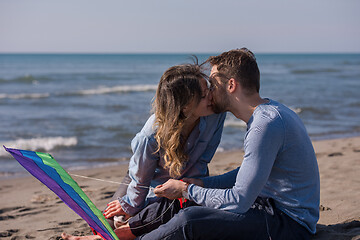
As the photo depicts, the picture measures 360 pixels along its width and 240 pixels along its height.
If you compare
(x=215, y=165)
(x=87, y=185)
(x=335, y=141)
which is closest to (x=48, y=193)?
(x=87, y=185)

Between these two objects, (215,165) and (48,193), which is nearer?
(48,193)

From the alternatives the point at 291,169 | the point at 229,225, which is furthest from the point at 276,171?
the point at 229,225

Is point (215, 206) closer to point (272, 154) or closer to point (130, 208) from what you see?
point (272, 154)

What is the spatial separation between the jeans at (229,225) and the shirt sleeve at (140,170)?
487 mm

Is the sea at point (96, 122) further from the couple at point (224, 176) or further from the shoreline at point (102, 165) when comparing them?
the couple at point (224, 176)

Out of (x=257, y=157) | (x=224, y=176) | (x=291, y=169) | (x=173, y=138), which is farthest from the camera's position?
(x=224, y=176)

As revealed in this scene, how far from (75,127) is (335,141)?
5.60m

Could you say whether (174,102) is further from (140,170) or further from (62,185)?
(62,185)

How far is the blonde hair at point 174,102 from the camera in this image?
2.77 m

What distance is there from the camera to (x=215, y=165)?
6102 millimetres

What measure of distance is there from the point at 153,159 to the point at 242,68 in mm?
898

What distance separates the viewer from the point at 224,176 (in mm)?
3070

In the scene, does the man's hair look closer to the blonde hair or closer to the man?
the man

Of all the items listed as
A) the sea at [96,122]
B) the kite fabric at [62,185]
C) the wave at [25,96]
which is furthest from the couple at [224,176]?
the wave at [25,96]
